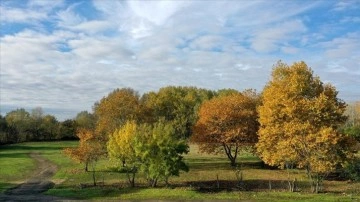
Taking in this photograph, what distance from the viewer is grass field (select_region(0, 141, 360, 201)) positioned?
135 feet

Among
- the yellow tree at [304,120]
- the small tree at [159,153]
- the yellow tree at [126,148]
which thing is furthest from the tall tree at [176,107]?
the yellow tree at [304,120]

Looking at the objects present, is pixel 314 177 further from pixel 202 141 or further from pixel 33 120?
pixel 33 120

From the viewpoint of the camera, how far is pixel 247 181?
53625 mm

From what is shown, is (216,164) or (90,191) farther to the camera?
(216,164)

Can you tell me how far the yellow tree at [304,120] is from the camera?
42625 mm

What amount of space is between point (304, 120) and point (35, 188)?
3119cm

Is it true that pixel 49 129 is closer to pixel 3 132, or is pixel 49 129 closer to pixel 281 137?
pixel 3 132

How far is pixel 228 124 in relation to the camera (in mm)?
63281

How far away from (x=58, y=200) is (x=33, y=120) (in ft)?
370

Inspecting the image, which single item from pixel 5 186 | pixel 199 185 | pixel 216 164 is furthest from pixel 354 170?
pixel 5 186

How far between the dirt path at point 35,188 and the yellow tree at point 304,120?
23409mm

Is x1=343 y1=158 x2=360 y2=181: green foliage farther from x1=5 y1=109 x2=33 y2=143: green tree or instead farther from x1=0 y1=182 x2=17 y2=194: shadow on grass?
x1=5 y1=109 x2=33 y2=143: green tree

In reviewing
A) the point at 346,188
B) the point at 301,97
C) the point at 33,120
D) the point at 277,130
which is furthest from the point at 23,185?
the point at 33,120

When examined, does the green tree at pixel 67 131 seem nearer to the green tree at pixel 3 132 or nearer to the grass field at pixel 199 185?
the green tree at pixel 3 132
